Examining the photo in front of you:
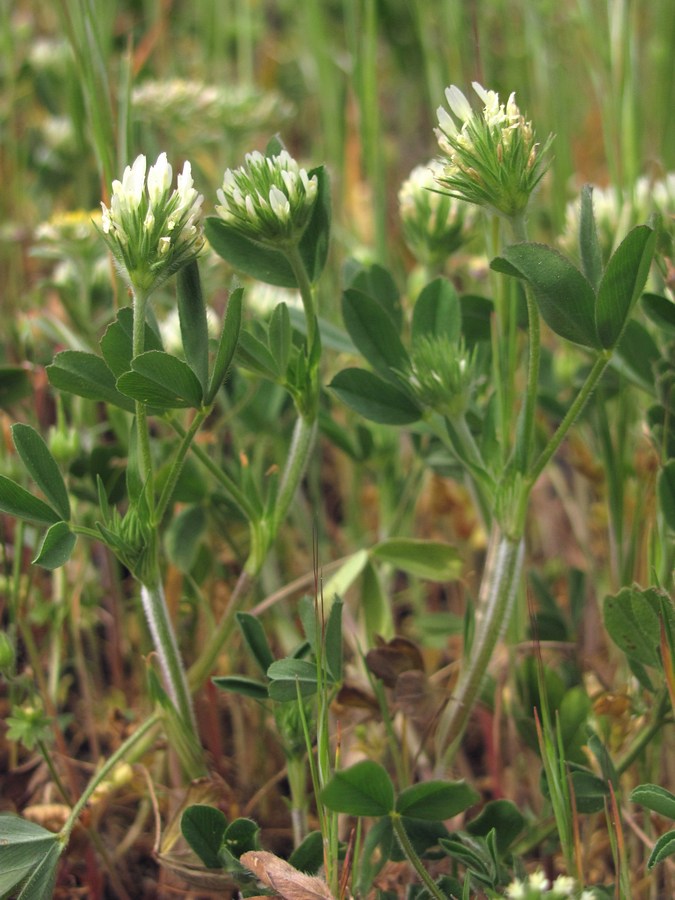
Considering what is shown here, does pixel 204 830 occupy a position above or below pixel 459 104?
below

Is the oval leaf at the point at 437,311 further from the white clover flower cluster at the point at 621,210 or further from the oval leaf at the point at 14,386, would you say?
the oval leaf at the point at 14,386

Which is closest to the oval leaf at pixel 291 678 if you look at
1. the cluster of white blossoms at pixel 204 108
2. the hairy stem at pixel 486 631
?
the hairy stem at pixel 486 631

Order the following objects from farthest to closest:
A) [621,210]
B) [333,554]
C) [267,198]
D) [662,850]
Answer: [333,554] → [621,210] → [267,198] → [662,850]

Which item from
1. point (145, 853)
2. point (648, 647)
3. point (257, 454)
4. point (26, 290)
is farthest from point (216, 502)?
point (26, 290)

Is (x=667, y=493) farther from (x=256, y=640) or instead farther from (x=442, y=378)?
(x=256, y=640)

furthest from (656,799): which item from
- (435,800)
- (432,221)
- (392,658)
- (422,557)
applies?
(432,221)

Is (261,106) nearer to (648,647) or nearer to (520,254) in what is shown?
(520,254)

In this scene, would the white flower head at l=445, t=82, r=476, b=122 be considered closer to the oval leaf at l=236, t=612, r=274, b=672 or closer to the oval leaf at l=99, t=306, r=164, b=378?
the oval leaf at l=99, t=306, r=164, b=378

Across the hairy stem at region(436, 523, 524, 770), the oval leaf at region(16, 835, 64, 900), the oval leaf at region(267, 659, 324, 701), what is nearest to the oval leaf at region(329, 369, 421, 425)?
the hairy stem at region(436, 523, 524, 770)
